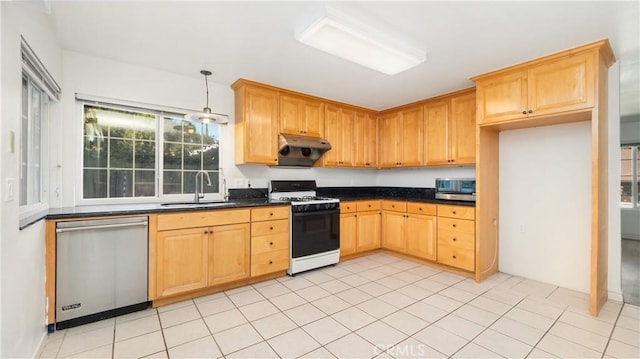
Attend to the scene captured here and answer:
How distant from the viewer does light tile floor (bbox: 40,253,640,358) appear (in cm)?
191

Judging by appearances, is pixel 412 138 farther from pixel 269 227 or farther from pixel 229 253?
pixel 229 253

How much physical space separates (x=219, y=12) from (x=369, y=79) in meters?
1.83

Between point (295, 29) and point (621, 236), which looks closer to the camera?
point (295, 29)

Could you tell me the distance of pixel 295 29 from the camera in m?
2.18

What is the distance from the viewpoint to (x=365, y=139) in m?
4.63

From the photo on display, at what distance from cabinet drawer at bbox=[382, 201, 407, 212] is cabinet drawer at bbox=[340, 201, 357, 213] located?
549 millimetres

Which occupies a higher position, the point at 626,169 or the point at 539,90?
the point at 539,90

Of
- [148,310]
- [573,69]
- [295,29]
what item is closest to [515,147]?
[573,69]

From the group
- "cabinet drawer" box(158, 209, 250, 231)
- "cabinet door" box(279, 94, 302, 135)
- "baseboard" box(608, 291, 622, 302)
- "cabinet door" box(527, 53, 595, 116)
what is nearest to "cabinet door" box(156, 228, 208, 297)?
"cabinet drawer" box(158, 209, 250, 231)

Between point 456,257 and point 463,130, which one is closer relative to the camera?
point 456,257

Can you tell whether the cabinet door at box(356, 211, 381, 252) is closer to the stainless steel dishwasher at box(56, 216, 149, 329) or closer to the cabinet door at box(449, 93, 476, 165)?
the cabinet door at box(449, 93, 476, 165)

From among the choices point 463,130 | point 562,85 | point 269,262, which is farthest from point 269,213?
point 562,85

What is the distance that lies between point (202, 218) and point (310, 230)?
52.1 inches

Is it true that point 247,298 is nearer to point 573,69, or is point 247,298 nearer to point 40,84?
point 40,84
